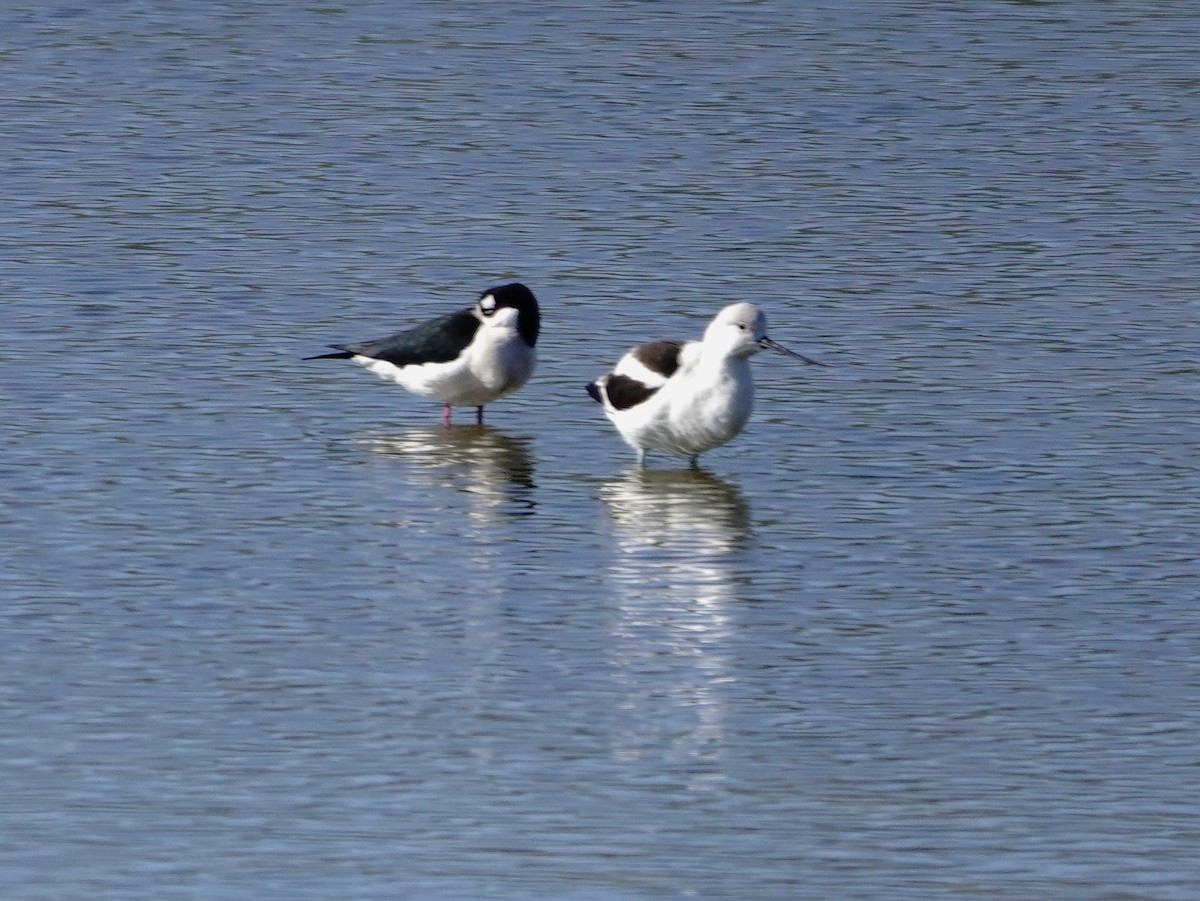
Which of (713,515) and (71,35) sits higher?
(71,35)

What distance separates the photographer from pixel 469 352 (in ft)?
→ 42.8

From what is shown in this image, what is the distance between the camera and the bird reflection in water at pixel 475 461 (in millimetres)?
11617

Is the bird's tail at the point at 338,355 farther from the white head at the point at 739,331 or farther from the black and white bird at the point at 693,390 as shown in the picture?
the white head at the point at 739,331

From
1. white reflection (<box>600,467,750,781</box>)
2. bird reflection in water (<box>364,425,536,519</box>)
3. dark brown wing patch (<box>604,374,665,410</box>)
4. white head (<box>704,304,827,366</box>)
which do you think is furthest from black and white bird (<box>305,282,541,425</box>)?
white head (<box>704,304,827,366</box>)

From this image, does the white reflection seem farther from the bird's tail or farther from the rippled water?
the bird's tail

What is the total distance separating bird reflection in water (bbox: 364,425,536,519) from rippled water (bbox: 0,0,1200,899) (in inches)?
1.6

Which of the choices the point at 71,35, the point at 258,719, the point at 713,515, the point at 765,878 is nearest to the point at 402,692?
the point at 258,719

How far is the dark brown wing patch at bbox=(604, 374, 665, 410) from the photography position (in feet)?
39.9

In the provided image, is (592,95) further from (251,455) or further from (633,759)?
(633,759)

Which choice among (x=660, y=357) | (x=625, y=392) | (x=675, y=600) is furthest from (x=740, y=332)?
(x=675, y=600)

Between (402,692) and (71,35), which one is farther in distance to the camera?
(71,35)

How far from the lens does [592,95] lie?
66.8 feet

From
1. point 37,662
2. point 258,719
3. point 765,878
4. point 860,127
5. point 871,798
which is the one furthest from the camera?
point 860,127

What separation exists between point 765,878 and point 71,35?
1712cm
